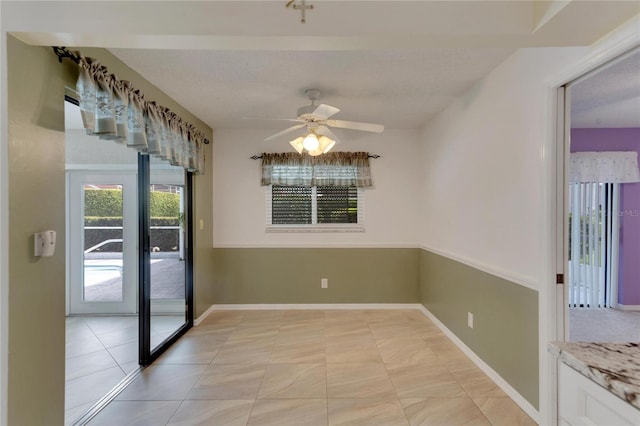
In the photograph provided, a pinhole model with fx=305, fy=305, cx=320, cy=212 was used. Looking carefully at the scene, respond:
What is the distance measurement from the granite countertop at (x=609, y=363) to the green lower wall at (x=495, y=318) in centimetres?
118

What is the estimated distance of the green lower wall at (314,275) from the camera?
4184 mm

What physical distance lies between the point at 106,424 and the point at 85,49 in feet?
7.78

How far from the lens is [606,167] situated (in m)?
3.68

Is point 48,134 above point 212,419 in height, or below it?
above

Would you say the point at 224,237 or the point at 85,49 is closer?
the point at 85,49

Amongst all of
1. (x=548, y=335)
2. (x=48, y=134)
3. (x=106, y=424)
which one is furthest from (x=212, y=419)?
(x=548, y=335)

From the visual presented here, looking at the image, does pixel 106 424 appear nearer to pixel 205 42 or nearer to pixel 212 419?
pixel 212 419

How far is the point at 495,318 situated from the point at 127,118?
312cm

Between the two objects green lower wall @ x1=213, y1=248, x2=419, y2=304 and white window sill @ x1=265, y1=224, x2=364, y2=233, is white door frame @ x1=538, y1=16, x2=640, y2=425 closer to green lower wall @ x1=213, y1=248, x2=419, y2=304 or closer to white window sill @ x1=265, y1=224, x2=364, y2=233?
green lower wall @ x1=213, y1=248, x2=419, y2=304

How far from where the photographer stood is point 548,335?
1870 millimetres

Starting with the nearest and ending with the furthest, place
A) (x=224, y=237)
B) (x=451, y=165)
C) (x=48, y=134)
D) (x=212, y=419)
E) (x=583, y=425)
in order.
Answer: (x=583, y=425), (x=48, y=134), (x=212, y=419), (x=451, y=165), (x=224, y=237)

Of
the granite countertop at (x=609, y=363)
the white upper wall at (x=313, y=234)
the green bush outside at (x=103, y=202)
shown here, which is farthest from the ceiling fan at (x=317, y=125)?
the green bush outside at (x=103, y=202)

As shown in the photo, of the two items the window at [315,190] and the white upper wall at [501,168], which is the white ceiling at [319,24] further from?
the window at [315,190]

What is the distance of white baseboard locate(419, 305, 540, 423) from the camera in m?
2.02
